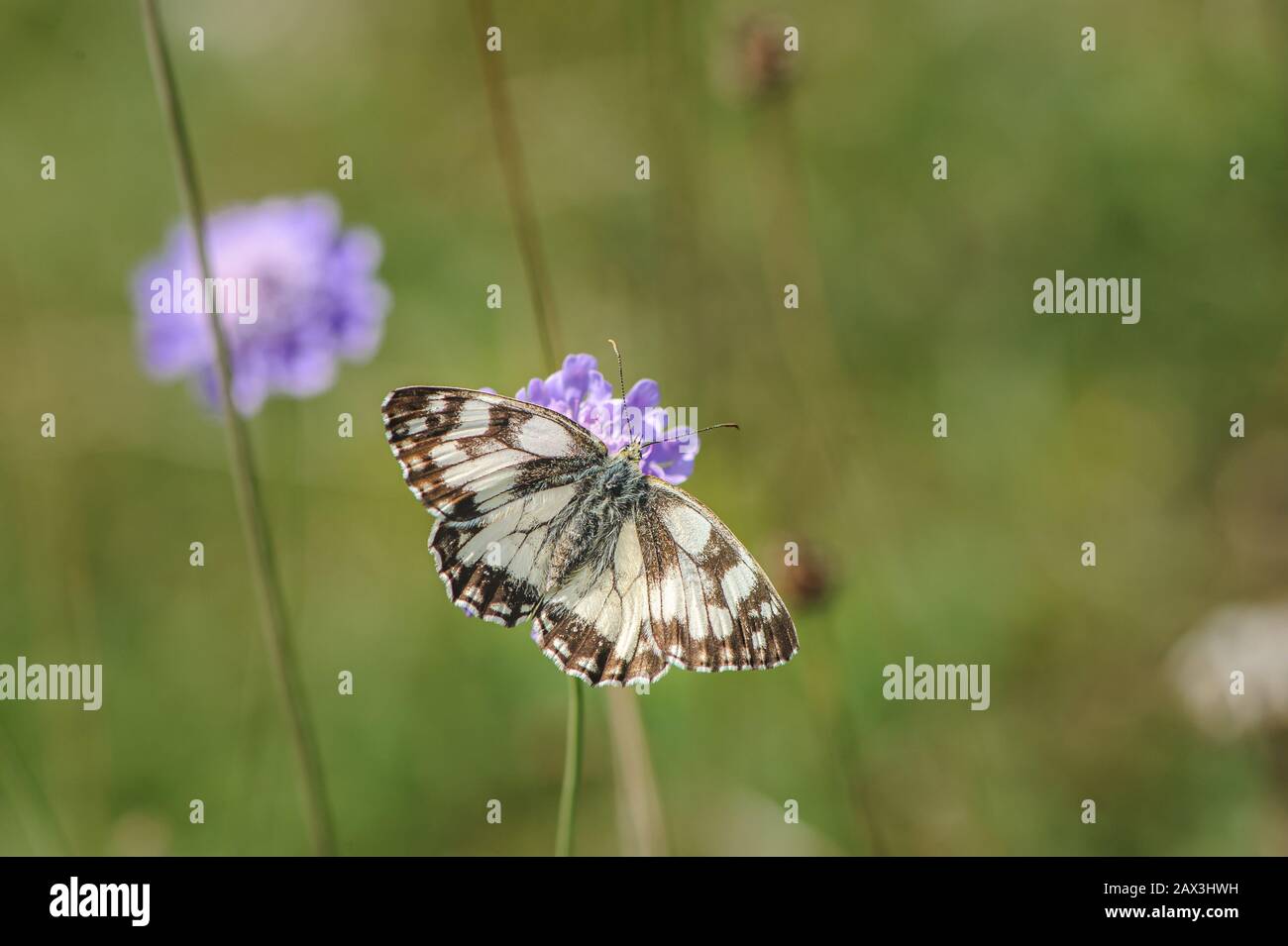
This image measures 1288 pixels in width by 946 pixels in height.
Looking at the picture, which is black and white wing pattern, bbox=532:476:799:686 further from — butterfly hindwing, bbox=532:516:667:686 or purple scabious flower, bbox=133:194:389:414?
purple scabious flower, bbox=133:194:389:414

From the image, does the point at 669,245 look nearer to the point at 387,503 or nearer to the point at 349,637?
the point at 387,503

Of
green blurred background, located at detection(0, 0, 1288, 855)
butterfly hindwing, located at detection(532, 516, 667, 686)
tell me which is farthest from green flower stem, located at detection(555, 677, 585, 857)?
green blurred background, located at detection(0, 0, 1288, 855)

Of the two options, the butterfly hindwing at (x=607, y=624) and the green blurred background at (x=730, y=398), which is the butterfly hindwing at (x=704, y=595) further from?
the green blurred background at (x=730, y=398)

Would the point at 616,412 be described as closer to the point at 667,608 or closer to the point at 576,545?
the point at 576,545

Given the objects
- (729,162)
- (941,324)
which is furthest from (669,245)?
(941,324)

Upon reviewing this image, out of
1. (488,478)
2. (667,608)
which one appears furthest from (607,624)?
(488,478)

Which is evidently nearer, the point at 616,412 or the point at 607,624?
the point at 607,624
